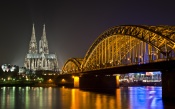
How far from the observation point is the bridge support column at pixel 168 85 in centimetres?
6425

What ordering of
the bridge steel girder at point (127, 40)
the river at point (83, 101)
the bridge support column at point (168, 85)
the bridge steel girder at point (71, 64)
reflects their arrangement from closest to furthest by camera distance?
the river at point (83, 101) < the bridge support column at point (168, 85) < the bridge steel girder at point (127, 40) < the bridge steel girder at point (71, 64)

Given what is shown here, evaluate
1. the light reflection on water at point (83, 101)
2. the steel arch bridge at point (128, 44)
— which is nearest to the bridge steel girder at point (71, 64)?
the steel arch bridge at point (128, 44)

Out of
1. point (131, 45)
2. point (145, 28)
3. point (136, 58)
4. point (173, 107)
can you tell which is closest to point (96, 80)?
point (131, 45)

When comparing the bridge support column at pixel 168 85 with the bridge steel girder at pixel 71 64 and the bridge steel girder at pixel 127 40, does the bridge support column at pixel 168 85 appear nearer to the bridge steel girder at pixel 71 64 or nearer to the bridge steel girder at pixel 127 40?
the bridge steel girder at pixel 127 40

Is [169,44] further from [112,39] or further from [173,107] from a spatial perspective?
[112,39]

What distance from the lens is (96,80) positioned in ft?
421

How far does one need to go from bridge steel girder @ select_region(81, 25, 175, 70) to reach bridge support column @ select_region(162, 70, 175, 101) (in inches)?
188

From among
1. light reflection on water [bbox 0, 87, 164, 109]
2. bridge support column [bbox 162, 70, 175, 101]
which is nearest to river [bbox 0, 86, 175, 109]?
light reflection on water [bbox 0, 87, 164, 109]

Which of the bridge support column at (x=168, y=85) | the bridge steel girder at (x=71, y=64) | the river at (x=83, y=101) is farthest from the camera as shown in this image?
the bridge steel girder at (x=71, y=64)

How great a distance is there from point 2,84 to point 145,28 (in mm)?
134144

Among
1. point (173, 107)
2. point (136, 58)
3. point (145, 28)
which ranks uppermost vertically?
point (145, 28)

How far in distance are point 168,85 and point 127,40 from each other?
3868 cm

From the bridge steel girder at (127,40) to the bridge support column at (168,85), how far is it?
15.7ft

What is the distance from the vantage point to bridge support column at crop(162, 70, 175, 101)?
211 ft
